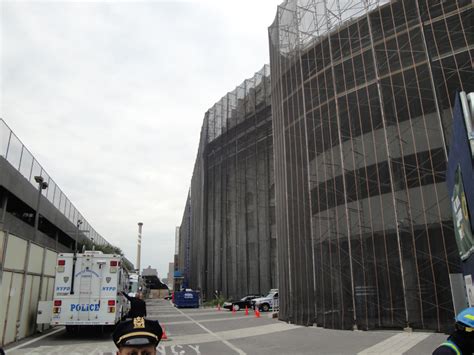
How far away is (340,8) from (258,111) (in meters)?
21.1

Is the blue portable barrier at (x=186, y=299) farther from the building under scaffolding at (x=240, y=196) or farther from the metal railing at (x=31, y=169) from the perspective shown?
the metal railing at (x=31, y=169)

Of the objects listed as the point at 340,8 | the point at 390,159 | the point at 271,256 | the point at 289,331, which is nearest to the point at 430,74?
the point at 390,159

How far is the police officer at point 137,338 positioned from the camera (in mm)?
2896

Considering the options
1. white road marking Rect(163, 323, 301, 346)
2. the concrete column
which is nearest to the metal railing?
the concrete column

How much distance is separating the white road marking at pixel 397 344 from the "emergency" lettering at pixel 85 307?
354 inches

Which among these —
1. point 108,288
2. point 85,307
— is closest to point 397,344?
point 108,288

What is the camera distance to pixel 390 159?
1831 centimetres

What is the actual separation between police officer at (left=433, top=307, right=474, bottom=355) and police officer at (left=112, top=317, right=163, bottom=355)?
1931mm

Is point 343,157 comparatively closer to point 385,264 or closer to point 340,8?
point 385,264

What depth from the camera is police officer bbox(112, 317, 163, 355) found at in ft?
9.50

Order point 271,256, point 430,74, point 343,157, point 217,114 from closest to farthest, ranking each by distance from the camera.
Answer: point 430,74 → point 343,157 → point 271,256 → point 217,114

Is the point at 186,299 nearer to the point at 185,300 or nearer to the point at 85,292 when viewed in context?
the point at 185,300

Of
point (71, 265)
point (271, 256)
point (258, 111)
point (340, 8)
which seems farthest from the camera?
point (258, 111)

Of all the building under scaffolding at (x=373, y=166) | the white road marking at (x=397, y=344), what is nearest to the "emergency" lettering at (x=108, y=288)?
the white road marking at (x=397, y=344)
